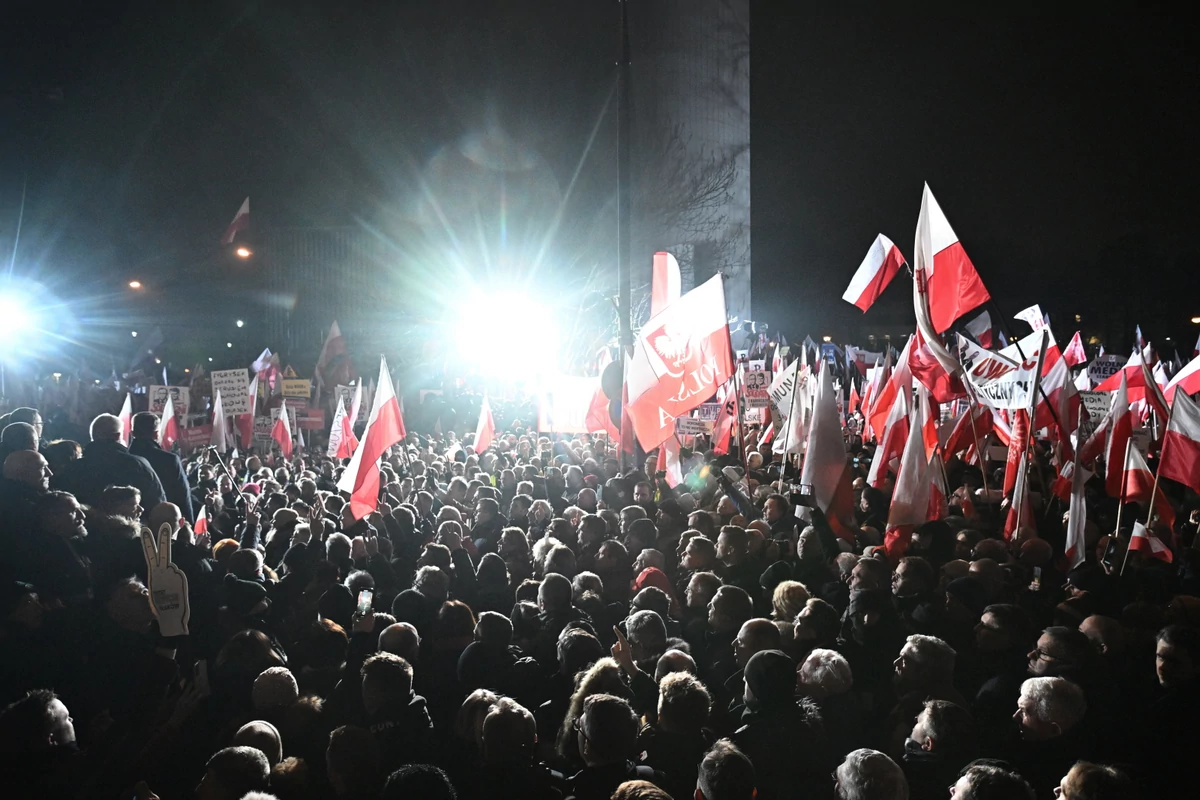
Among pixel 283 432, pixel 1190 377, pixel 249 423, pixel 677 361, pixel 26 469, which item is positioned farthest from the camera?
pixel 283 432

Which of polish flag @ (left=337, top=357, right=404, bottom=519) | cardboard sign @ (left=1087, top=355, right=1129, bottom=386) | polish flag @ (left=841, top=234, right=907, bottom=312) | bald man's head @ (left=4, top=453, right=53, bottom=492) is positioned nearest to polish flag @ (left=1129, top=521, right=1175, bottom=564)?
polish flag @ (left=841, top=234, right=907, bottom=312)

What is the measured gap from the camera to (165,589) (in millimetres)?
3836

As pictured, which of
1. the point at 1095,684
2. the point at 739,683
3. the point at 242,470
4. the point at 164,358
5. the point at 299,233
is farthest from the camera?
the point at 299,233

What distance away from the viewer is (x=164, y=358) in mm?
32875

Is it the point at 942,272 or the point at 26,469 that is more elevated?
the point at 942,272

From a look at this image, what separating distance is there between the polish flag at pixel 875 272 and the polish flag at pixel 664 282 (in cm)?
245

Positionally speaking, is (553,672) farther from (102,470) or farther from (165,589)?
(102,470)

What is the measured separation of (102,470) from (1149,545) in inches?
309

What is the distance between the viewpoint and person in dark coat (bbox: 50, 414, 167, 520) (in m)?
5.46

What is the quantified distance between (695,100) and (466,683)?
53.8m

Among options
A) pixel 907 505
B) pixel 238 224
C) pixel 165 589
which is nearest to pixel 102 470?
pixel 165 589

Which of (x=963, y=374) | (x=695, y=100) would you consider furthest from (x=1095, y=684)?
(x=695, y=100)

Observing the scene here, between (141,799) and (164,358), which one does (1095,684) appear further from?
(164,358)

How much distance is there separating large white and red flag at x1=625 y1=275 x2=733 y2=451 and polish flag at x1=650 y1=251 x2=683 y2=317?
302cm
